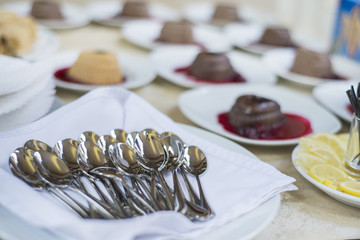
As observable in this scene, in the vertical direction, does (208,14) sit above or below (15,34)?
below

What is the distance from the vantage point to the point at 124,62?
126 cm

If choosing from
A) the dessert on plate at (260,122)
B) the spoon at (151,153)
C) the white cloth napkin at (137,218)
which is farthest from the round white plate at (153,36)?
the spoon at (151,153)

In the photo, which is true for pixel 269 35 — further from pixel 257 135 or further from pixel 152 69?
pixel 257 135

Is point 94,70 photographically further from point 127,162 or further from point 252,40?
point 252,40

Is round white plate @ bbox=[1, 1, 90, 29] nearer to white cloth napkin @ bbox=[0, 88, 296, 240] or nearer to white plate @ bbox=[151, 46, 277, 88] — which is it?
white plate @ bbox=[151, 46, 277, 88]

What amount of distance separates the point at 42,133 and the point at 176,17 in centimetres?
148

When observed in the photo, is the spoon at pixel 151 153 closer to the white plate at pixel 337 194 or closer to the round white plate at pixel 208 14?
the white plate at pixel 337 194

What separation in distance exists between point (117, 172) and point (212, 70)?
671mm

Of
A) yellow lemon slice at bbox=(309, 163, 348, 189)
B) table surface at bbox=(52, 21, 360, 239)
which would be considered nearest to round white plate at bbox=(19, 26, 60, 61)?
table surface at bbox=(52, 21, 360, 239)

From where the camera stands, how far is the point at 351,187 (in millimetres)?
638

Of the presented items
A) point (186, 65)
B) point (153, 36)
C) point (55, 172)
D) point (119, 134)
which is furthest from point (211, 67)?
point (55, 172)

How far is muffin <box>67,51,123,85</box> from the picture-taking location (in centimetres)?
110

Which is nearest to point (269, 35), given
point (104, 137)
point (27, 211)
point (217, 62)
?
point (217, 62)

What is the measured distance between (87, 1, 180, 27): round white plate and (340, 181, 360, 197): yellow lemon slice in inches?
50.6
